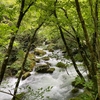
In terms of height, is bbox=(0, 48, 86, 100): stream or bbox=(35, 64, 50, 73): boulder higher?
bbox=(35, 64, 50, 73): boulder

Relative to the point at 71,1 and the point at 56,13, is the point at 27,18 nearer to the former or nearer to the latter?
the point at 56,13

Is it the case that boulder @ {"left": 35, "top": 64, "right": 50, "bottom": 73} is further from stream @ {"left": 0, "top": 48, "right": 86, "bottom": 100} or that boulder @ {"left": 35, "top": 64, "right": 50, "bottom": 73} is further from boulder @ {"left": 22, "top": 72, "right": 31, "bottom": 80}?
boulder @ {"left": 22, "top": 72, "right": 31, "bottom": 80}

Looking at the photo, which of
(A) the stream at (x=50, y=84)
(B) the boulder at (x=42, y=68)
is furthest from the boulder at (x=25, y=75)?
(B) the boulder at (x=42, y=68)

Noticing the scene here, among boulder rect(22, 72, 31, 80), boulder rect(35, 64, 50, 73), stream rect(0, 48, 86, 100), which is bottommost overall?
stream rect(0, 48, 86, 100)

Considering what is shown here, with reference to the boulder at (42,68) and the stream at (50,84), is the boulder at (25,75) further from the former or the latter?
the boulder at (42,68)

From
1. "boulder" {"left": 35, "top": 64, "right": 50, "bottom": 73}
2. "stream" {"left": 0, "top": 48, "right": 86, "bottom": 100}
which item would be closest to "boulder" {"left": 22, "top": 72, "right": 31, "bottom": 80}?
"stream" {"left": 0, "top": 48, "right": 86, "bottom": 100}

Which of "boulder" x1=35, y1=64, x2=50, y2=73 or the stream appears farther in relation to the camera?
"boulder" x1=35, y1=64, x2=50, y2=73

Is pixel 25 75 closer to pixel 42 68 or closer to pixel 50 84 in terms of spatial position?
pixel 42 68

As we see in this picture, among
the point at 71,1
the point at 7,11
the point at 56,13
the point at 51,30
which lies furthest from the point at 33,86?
the point at 7,11

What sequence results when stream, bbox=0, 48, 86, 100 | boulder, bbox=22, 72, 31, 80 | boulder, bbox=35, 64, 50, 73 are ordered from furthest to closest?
boulder, bbox=35, 64, 50, 73
boulder, bbox=22, 72, 31, 80
stream, bbox=0, 48, 86, 100

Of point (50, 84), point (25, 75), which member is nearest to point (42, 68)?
point (25, 75)

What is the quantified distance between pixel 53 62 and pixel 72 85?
4.50m

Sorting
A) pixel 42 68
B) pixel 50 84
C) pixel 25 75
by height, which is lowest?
pixel 50 84

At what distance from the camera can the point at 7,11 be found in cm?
404
